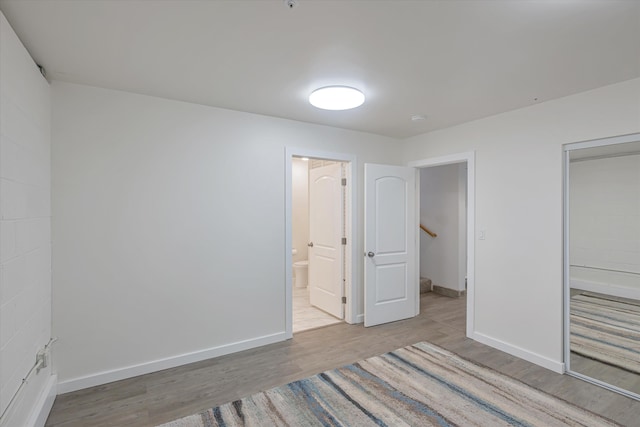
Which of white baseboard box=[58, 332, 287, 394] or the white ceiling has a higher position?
the white ceiling

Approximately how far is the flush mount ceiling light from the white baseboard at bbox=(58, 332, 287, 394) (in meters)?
2.41

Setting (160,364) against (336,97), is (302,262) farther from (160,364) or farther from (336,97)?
(336,97)

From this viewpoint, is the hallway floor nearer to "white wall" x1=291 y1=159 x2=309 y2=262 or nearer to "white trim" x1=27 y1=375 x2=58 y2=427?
"white wall" x1=291 y1=159 x2=309 y2=262

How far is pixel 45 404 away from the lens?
7.03ft

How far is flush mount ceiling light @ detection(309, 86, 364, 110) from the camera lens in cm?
256

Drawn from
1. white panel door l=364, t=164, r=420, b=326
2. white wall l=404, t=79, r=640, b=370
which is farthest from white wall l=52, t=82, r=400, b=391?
white wall l=404, t=79, r=640, b=370

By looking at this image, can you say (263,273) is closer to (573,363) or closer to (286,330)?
(286,330)

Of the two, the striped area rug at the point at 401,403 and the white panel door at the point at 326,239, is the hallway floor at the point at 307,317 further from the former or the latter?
the striped area rug at the point at 401,403

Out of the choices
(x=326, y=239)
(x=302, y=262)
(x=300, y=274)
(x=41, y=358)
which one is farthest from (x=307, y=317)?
(x=41, y=358)

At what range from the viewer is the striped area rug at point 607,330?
266 cm

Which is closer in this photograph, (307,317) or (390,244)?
(390,244)

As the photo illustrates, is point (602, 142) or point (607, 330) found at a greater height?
point (602, 142)

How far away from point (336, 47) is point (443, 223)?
4.27 m

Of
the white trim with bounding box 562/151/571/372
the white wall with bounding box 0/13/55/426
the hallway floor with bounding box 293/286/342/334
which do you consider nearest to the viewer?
the white wall with bounding box 0/13/55/426
